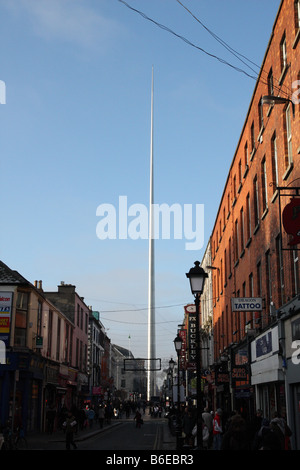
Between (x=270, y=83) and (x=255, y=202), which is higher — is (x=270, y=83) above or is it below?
above

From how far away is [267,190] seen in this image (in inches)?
898

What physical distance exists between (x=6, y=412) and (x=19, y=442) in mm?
7731

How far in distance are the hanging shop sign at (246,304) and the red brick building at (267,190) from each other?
1.39 ft

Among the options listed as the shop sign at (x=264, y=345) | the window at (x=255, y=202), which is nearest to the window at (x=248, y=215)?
the window at (x=255, y=202)

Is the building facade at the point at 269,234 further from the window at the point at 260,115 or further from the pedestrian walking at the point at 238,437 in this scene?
the pedestrian walking at the point at 238,437

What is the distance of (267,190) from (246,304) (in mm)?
4738

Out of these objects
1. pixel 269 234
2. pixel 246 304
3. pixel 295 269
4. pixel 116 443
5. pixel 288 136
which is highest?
pixel 288 136

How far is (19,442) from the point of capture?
24.6 metres

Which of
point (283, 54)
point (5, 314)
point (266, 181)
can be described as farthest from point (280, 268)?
point (5, 314)

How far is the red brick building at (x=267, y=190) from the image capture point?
18.6 metres

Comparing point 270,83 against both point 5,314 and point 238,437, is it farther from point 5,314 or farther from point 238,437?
point 5,314

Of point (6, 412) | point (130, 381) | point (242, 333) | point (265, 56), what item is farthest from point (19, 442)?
point (130, 381)

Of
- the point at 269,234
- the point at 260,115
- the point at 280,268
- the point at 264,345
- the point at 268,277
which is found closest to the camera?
the point at 280,268

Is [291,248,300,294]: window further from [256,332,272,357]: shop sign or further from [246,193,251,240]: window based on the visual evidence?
[246,193,251,240]: window
